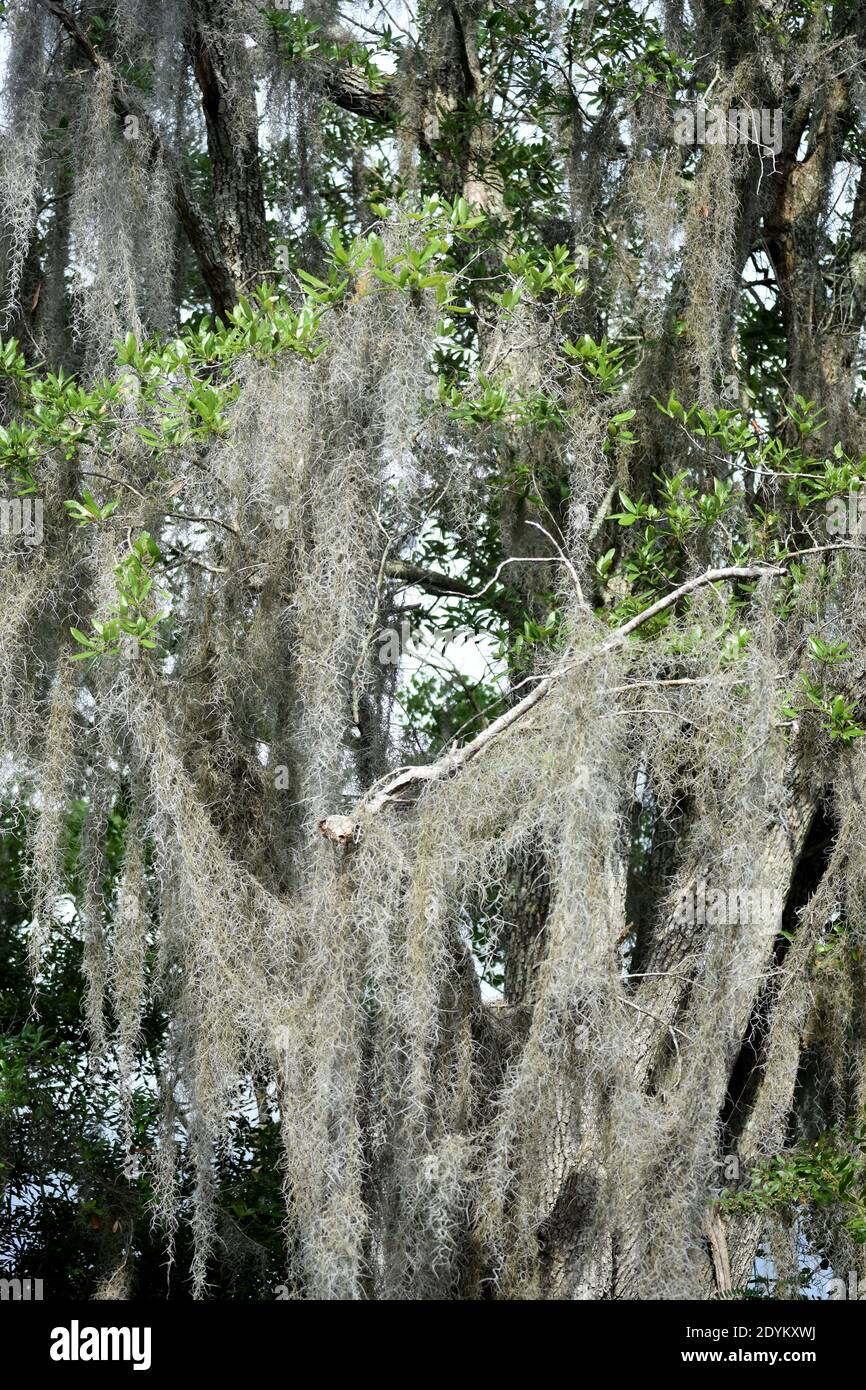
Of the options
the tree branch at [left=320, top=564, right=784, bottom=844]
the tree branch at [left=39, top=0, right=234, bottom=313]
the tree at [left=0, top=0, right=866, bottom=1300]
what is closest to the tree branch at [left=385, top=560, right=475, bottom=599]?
the tree at [left=0, top=0, right=866, bottom=1300]

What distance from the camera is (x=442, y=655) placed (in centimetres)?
569

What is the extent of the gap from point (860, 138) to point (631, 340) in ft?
3.60

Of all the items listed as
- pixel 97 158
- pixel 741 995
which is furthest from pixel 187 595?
pixel 741 995

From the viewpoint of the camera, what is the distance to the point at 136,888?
4578 millimetres

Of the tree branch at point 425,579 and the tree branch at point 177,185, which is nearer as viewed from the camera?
the tree branch at point 425,579

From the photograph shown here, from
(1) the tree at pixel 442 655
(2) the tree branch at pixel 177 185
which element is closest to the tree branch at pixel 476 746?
(1) the tree at pixel 442 655

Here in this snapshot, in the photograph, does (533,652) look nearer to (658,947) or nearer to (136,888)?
(658,947)

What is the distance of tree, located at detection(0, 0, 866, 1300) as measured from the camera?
13.6 ft

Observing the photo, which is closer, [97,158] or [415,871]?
[415,871]

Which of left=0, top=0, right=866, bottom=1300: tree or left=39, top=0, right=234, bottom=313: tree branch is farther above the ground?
left=39, top=0, right=234, bottom=313: tree branch

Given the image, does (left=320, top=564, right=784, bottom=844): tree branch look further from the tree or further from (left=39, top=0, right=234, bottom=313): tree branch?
(left=39, top=0, right=234, bottom=313): tree branch

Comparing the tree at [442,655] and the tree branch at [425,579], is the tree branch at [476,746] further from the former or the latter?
the tree branch at [425,579]

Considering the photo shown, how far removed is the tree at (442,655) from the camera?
416 cm
